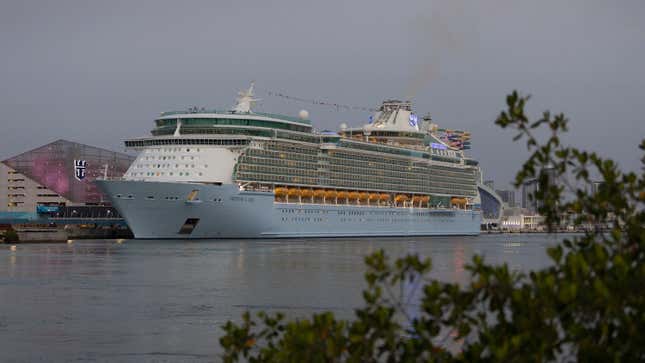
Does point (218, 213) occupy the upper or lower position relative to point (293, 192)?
lower

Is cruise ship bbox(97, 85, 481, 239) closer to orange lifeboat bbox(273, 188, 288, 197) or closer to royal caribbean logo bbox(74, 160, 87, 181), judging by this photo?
orange lifeboat bbox(273, 188, 288, 197)

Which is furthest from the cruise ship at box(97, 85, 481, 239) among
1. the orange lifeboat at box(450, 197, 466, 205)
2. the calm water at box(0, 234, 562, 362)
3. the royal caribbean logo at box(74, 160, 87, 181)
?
the royal caribbean logo at box(74, 160, 87, 181)

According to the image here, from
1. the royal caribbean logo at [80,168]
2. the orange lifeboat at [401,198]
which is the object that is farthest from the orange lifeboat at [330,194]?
the royal caribbean logo at [80,168]

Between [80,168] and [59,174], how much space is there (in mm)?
5875

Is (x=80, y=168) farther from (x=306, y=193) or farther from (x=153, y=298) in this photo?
(x=153, y=298)

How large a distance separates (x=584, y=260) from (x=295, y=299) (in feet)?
66.5

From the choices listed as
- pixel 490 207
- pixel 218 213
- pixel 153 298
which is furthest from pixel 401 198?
pixel 153 298

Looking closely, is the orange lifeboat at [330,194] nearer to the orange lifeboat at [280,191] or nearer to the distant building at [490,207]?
the orange lifeboat at [280,191]

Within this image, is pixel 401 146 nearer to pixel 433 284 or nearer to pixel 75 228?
pixel 75 228

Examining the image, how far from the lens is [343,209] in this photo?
289 ft

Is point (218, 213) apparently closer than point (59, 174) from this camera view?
Yes

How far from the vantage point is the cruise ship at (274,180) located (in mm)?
70625

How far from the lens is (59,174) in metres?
129

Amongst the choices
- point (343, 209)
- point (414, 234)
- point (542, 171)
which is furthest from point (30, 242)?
point (542, 171)
